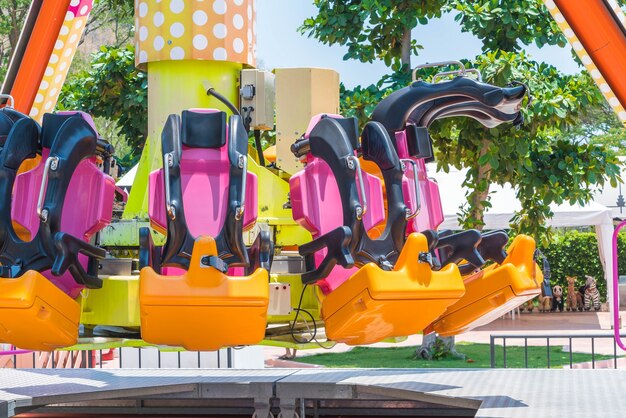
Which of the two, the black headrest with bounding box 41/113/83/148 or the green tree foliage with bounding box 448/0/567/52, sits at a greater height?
the green tree foliage with bounding box 448/0/567/52

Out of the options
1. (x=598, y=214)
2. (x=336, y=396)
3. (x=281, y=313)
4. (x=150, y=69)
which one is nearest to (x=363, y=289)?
(x=281, y=313)

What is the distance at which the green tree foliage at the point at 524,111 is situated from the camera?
395 inches

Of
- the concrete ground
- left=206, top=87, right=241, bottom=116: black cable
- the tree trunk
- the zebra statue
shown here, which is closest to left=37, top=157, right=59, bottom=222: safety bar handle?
left=206, top=87, right=241, bottom=116: black cable

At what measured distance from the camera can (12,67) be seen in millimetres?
6676

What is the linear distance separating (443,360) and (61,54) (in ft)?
25.5

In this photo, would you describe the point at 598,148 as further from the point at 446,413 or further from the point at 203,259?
the point at 203,259

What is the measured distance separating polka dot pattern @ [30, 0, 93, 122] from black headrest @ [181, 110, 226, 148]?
2.68 meters

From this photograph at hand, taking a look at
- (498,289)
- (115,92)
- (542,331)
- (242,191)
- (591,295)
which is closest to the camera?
(242,191)

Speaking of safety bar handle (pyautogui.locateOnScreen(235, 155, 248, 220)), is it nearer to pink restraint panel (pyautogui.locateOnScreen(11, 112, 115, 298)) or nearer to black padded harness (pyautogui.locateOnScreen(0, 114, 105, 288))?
black padded harness (pyautogui.locateOnScreen(0, 114, 105, 288))

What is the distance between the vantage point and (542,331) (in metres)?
17.0

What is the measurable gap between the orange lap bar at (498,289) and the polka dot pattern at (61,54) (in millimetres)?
3142

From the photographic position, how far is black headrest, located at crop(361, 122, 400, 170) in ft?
15.1

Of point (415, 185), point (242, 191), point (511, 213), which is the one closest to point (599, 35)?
point (415, 185)

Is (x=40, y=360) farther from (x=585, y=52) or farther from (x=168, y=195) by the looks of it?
(x=168, y=195)
